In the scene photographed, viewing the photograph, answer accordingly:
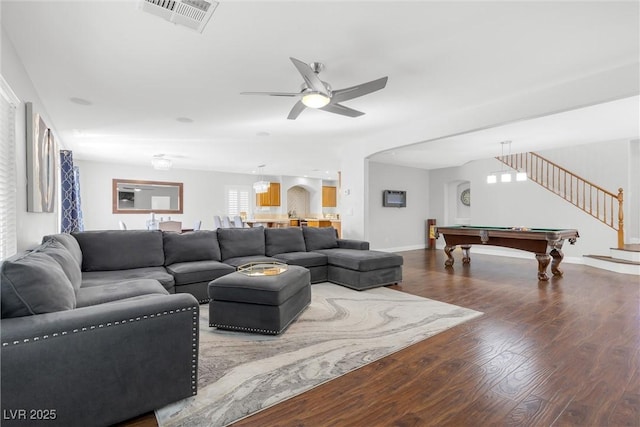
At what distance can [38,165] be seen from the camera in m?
3.16

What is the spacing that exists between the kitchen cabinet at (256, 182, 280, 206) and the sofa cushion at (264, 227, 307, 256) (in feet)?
19.4

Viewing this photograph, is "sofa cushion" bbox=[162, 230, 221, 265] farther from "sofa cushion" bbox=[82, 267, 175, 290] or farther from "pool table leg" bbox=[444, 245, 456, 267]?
"pool table leg" bbox=[444, 245, 456, 267]

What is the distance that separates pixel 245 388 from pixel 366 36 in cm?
277

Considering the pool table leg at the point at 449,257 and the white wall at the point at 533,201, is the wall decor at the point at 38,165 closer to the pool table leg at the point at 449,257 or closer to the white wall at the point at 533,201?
the pool table leg at the point at 449,257

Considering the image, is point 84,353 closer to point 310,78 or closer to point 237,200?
point 310,78

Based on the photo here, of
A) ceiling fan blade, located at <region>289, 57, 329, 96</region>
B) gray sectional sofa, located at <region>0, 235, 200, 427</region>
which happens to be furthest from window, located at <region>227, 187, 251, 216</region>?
gray sectional sofa, located at <region>0, 235, 200, 427</region>

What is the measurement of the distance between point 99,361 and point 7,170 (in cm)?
199

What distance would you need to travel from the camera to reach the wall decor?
2.96m

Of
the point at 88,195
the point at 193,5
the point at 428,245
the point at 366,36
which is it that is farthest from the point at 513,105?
the point at 88,195

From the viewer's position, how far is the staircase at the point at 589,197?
5.75m

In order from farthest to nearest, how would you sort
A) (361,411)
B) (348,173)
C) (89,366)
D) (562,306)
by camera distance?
(348,173) → (562,306) → (361,411) → (89,366)

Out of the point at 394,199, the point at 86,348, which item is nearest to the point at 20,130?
the point at 86,348

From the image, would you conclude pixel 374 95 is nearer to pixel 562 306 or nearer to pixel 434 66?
pixel 434 66

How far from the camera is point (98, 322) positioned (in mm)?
1569
